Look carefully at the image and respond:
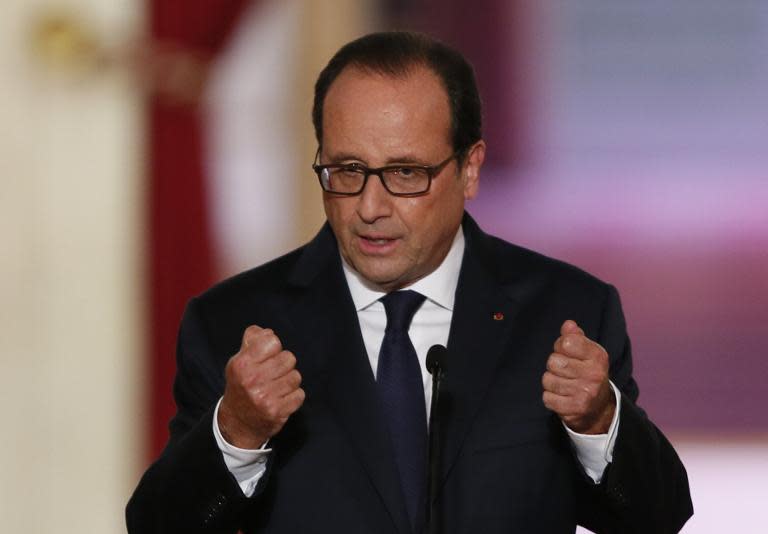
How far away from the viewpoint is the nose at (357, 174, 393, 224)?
1.84 m

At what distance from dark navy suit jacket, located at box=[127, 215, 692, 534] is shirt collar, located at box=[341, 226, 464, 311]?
0.02m

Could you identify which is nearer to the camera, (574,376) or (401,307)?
(574,376)

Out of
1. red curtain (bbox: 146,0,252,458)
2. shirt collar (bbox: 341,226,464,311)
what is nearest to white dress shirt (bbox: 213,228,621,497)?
shirt collar (bbox: 341,226,464,311)

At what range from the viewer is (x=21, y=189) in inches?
144

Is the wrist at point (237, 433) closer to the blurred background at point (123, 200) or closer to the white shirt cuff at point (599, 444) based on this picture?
the white shirt cuff at point (599, 444)

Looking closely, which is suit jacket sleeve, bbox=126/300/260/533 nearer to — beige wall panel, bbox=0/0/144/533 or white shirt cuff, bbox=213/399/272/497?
white shirt cuff, bbox=213/399/272/497

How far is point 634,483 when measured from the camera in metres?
1.76

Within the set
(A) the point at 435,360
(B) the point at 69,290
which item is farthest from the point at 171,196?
(A) the point at 435,360

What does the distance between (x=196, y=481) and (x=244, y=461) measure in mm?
61

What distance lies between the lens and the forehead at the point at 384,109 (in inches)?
73.3

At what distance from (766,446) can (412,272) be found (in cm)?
368

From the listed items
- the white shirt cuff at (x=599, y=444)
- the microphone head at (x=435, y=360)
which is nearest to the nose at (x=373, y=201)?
the microphone head at (x=435, y=360)

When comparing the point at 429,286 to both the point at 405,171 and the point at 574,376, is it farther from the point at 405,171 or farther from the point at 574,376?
the point at 574,376

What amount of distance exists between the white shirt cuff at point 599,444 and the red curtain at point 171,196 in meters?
1.98
